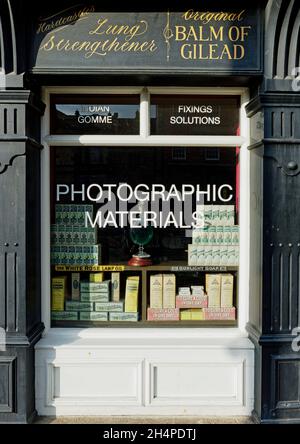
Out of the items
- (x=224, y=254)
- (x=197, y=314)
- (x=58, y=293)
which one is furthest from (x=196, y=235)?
(x=58, y=293)

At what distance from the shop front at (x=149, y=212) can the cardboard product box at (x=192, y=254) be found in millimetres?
23

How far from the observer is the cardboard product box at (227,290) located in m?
4.36

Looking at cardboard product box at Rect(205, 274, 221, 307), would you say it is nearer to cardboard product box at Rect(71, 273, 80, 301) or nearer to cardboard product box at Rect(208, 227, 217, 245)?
cardboard product box at Rect(208, 227, 217, 245)

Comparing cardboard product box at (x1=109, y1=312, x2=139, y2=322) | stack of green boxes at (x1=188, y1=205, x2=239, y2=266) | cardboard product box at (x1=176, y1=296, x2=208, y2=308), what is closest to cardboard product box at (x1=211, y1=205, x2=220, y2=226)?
stack of green boxes at (x1=188, y1=205, x2=239, y2=266)

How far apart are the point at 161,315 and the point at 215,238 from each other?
38.6 inches

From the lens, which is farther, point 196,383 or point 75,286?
point 75,286

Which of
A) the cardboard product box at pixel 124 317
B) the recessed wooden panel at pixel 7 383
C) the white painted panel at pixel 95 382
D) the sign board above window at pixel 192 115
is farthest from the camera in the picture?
the cardboard product box at pixel 124 317

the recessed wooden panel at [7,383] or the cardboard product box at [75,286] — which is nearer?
the recessed wooden panel at [7,383]

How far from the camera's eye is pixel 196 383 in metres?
4.08

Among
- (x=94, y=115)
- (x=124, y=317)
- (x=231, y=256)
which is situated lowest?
(x=124, y=317)

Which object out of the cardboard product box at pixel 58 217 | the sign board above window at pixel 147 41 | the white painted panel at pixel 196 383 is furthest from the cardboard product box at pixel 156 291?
the sign board above window at pixel 147 41

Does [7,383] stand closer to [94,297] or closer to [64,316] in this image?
[64,316]

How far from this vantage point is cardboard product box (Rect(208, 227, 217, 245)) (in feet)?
14.3

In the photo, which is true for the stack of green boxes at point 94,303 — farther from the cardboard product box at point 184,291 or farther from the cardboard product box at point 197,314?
the cardboard product box at point 197,314
